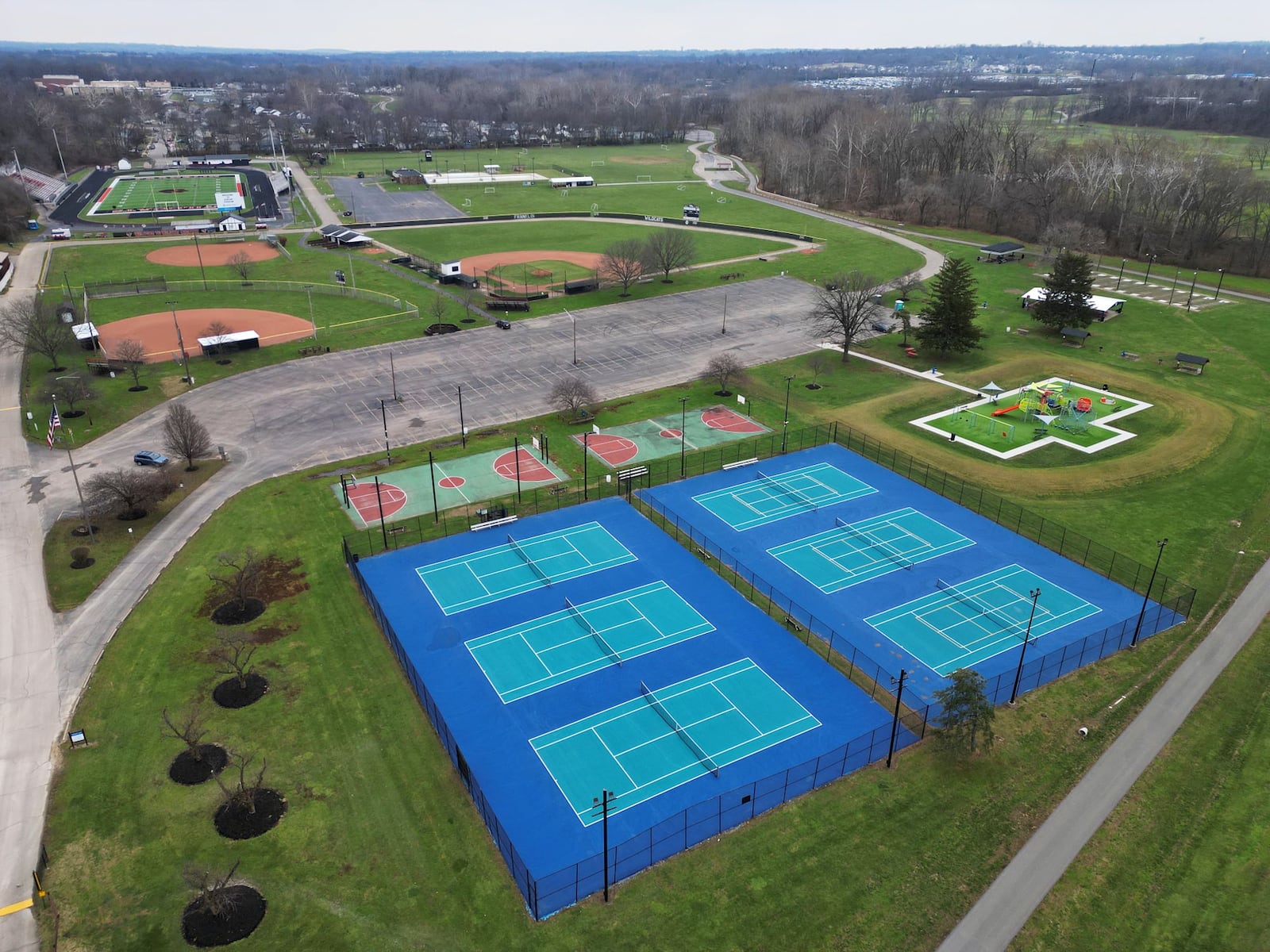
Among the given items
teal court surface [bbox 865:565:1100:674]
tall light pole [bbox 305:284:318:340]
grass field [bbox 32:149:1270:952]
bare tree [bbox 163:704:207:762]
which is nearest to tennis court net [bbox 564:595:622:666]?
grass field [bbox 32:149:1270:952]

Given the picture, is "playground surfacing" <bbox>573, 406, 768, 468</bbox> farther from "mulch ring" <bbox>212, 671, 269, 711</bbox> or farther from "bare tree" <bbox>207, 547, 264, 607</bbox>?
"mulch ring" <bbox>212, 671, 269, 711</bbox>

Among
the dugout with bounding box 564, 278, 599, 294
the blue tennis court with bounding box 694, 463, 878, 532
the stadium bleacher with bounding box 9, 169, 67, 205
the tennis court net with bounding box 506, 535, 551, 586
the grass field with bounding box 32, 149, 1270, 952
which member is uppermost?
the stadium bleacher with bounding box 9, 169, 67, 205

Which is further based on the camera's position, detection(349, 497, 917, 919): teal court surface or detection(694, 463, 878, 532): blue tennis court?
detection(694, 463, 878, 532): blue tennis court

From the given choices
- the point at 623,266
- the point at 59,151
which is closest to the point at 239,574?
the point at 623,266

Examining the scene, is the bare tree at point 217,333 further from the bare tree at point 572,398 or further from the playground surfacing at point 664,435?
the playground surfacing at point 664,435

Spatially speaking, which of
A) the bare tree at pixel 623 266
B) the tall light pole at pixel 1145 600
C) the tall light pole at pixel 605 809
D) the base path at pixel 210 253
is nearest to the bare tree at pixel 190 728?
the tall light pole at pixel 605 809

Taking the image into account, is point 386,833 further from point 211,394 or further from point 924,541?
point 211,394
